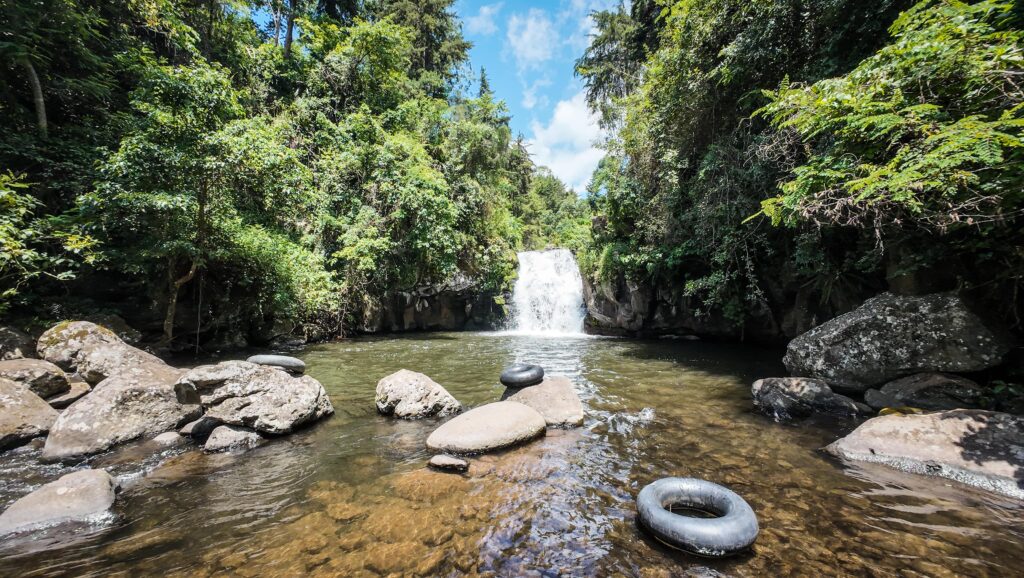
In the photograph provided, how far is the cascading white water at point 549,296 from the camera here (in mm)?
18172

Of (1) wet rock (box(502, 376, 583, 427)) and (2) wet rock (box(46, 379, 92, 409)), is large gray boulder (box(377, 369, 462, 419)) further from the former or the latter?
(2) wet rock (box(46, 379, 92, 409))

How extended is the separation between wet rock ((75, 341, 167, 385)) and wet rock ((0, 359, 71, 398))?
16.1 inches

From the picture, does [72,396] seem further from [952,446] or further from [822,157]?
[822,157]

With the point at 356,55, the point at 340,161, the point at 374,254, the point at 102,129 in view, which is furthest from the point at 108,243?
the point at 356,55

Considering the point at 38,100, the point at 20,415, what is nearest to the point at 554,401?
the point at 20,415

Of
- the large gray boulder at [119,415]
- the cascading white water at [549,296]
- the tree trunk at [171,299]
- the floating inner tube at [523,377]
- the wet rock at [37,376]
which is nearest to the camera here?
the large gray boulder at [119,415]

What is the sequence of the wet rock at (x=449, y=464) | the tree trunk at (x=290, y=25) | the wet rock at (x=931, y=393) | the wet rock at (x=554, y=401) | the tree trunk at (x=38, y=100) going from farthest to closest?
the tree trunk at (x=290, y=25), the tree trunk at (x=38, y=100), the wet rock at (x=554, y=401), the wet rock at (x=931, y=393), the wet rock at (x=449, y=464)

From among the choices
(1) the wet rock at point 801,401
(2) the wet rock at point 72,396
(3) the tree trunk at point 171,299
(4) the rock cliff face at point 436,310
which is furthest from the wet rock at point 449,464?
(4) the rock cliff face at point 436,310

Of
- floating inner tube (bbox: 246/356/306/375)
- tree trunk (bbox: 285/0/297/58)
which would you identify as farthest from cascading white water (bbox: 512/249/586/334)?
tree trunk (bbox: 285/0/297/58)

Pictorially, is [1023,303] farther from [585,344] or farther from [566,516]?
[585,344]

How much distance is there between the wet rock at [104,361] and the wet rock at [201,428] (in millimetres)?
1699

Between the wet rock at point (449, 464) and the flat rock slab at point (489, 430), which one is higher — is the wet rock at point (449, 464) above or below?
below

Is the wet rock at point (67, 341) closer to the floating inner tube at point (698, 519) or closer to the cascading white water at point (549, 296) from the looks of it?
the floating inner tube at point (698, 519)

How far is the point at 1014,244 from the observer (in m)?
4.82
